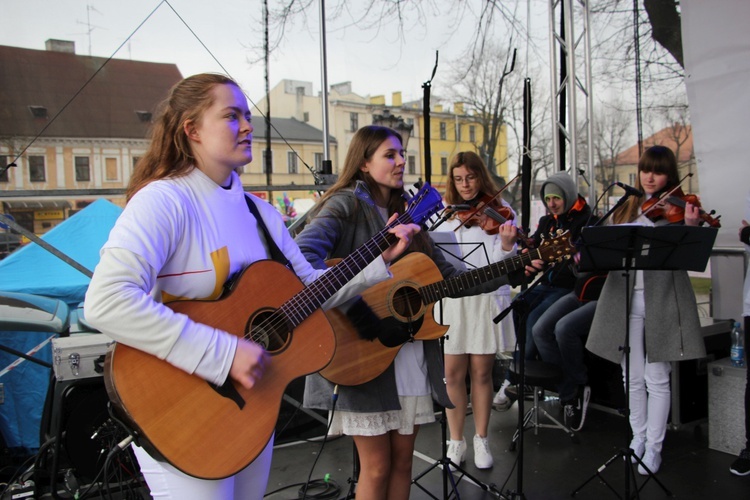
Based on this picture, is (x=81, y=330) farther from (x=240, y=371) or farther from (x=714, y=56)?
(x=714, y=56)

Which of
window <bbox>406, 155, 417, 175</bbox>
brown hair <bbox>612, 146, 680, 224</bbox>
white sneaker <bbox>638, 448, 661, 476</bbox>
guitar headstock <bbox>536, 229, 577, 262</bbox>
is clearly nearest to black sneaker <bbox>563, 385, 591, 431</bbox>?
white sneaker <bbox>638, 448, 661, 476</bbox>

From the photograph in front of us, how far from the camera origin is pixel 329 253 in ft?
8.70

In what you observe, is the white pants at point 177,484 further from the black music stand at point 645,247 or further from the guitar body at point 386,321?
the black music stand at point 645,247

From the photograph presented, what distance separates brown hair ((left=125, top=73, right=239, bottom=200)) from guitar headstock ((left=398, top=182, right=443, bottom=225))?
0.96m

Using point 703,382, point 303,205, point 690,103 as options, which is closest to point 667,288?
Answer: point 703,382

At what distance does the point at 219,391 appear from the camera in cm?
159

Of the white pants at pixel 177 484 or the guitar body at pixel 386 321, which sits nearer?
the white pants at pixel 177 484

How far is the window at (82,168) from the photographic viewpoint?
4.38 meters

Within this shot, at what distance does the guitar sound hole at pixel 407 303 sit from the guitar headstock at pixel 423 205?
402 mm

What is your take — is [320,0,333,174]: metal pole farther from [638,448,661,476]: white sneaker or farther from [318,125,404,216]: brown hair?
[638,448,661,476]: white sneaker

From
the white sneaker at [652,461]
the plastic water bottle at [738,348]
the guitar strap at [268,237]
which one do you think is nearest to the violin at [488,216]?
the white sneaker at [652,461]

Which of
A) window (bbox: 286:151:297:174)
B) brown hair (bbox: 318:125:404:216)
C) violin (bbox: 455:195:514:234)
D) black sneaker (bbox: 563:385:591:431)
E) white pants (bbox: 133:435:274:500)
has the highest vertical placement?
window (bbox: 286:151:297:174)

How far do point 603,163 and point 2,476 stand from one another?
6101 mm

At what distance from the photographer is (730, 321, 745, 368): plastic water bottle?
446 cm
